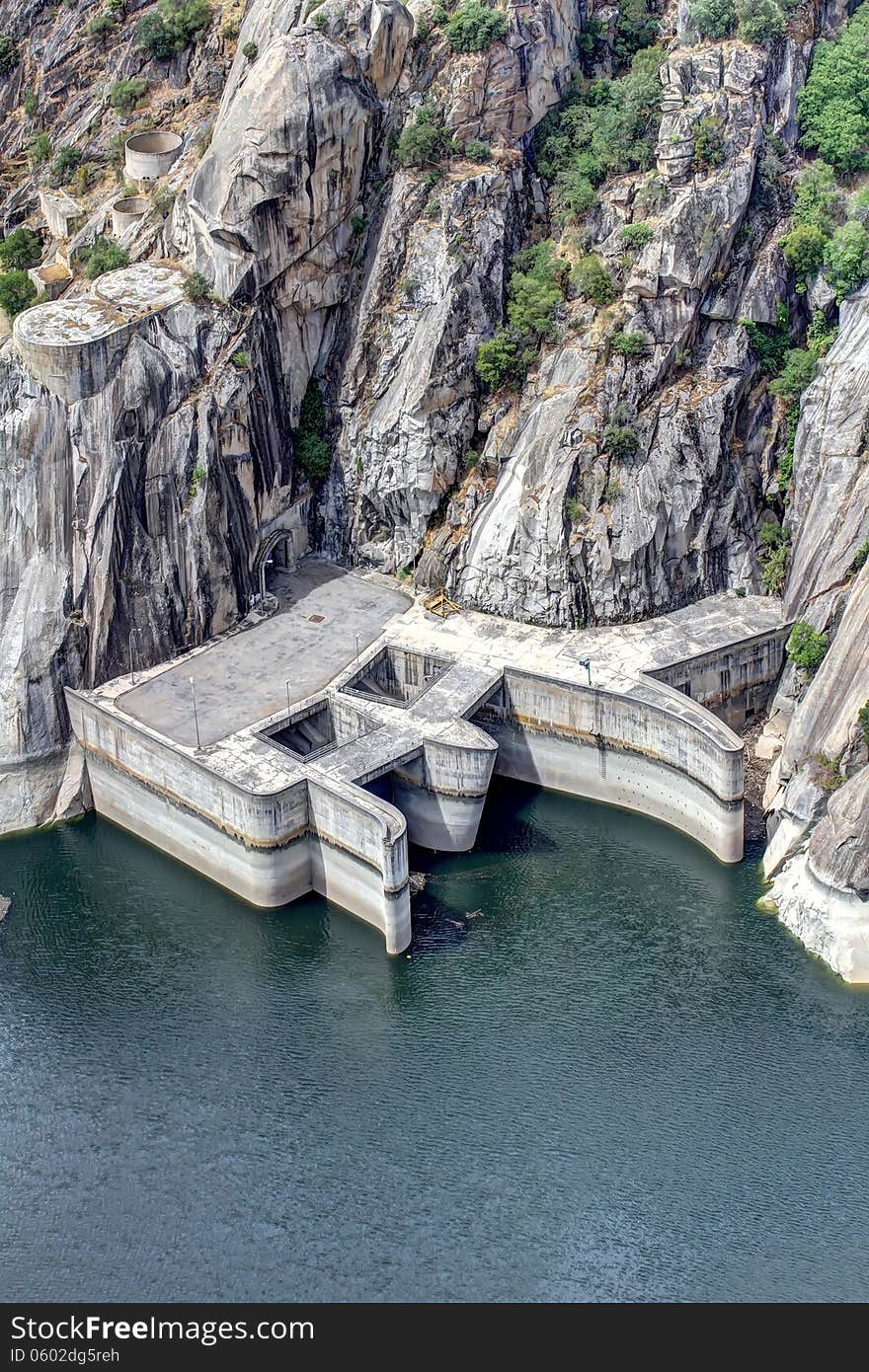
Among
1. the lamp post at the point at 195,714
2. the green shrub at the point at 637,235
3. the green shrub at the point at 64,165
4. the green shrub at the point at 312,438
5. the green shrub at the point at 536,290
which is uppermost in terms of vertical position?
the green shrub at the point at 64,165

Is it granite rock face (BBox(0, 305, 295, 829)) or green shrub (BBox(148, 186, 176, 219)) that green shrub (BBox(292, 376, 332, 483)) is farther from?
green shrub (BBox(148, 186, 176, 219))

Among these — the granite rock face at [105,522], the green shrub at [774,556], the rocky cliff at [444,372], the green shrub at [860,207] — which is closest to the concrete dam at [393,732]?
the green shrub at [774,556]

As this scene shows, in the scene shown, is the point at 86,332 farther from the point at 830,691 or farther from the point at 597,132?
the point at 830,691

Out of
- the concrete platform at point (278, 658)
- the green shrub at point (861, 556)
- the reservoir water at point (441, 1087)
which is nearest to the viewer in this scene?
the reservoir water at point (441, 1087)

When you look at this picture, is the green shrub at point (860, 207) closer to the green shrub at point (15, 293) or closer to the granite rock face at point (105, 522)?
the granite rock face at point (105, 522)

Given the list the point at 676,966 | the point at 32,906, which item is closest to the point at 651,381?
the point at 676,966

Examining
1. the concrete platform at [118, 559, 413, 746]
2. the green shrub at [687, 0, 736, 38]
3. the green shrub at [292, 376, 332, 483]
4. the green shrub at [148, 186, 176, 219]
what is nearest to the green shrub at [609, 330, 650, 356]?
the green shrub at [292, 376, 332, 483]

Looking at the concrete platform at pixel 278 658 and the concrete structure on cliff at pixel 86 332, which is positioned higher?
the concrete structure on cliff at pixel 86 332

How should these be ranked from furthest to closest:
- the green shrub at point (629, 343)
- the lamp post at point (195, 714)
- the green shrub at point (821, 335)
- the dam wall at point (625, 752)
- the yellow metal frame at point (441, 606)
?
the yellow metal frame at point (441, 606)
the green shrub at point (821, 335)
the green shrub at point (629, 343)
the lamp post at point (195, 714)
the dam wall at point (625, 752)
